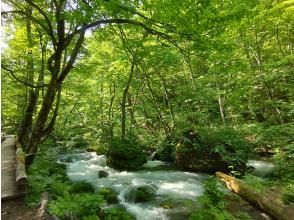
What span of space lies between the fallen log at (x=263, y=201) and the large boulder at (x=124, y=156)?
6.08 metres

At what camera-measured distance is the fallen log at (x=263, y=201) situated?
627 cm

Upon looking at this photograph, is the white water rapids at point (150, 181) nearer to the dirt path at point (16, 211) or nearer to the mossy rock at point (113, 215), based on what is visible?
the mossy rock at point (113, 215)

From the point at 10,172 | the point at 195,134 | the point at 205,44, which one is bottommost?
the point at 10,172

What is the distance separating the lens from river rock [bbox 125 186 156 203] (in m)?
9.51

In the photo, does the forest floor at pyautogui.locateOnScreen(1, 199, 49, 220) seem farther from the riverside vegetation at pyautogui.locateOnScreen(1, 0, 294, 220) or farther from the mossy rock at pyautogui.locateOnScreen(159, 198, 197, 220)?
the mossy rock at pyautogui.locateOnScreen(159, 198, 197, 220)

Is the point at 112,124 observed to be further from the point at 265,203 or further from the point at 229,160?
the point at 265,203

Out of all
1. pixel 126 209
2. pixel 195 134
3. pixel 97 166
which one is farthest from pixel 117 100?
pixel 126 209

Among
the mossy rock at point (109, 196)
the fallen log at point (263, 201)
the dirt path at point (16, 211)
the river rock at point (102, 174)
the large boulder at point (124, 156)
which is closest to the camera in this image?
the dirt path at point (16, 211)

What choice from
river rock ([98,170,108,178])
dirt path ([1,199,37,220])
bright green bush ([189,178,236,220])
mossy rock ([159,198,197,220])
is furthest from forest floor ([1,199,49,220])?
river rock ([98,170,108,178])

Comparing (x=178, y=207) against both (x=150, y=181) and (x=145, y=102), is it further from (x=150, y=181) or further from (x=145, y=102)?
(x=145, y=102)

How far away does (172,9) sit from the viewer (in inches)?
192

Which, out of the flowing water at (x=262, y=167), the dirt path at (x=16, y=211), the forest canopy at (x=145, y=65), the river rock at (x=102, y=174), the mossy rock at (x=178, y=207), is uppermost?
the forest canopy at (x=145, y=65)

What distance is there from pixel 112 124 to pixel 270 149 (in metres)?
9.46

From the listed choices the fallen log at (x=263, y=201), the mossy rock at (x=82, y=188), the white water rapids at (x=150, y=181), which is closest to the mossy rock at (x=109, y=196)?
the white water rapids at (x=150, y=181)
